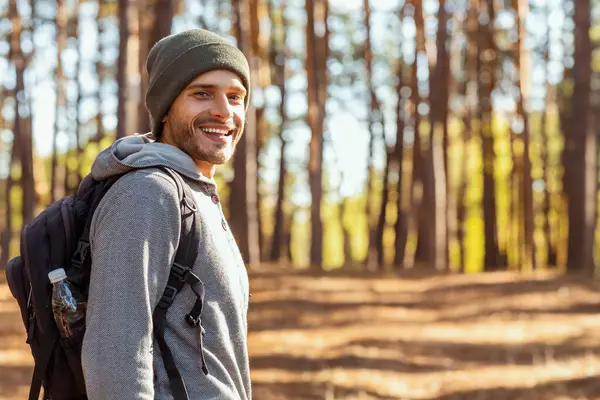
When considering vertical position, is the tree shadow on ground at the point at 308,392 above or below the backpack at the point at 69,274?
below

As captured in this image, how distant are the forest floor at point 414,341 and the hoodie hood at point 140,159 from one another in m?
6.18

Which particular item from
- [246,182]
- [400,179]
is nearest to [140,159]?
[246,182]

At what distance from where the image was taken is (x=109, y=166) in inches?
100

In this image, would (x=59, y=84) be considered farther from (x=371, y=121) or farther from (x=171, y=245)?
(x=171, y=245)

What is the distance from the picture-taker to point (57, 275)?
249 centimetres

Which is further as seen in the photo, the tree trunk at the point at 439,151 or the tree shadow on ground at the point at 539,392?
the tree trunk at the point at 439,151

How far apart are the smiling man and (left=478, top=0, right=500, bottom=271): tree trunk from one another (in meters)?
25.8

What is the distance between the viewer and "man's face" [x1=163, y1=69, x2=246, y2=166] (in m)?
2.78

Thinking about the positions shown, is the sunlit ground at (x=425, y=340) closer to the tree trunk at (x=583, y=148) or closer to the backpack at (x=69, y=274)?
the tree trunk at (x=583, y=148)

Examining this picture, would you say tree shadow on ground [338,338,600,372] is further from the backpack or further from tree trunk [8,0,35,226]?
tree trunk [8,0,35,226]

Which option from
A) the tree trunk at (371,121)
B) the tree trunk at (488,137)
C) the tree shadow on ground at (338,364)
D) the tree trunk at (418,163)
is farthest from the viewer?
the tree trunk at (371,121)

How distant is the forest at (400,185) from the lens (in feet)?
→ 35.0

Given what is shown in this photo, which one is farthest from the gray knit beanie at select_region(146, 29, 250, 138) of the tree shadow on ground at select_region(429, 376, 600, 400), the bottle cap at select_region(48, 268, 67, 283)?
the tree shadow on ground at select_region(429, 376, 600, 400)

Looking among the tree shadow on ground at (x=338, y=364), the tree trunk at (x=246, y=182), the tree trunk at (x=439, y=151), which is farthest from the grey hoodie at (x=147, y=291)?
the tree trunk at (x=439, y=151)
